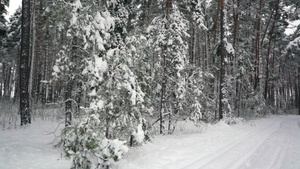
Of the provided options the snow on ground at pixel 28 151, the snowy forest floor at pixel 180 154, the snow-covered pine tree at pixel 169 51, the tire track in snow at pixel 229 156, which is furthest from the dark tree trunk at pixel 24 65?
the tire track in snow at pixel 229 156

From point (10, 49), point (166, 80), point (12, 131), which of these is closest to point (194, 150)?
point (166, 80)

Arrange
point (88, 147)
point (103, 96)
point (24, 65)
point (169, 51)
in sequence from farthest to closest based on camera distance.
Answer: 1. point (24, 65)
2. point (169, 51)
3. point (103, 96)
4. point (88, 147)

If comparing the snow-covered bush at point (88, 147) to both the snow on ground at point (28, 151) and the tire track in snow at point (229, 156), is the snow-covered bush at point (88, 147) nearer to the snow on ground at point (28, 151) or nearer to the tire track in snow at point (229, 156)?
the snow on ground at point (28, 151)

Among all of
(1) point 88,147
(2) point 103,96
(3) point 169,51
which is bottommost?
(1) point 88,147

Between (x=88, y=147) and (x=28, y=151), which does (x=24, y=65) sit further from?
(x=88, y=147)

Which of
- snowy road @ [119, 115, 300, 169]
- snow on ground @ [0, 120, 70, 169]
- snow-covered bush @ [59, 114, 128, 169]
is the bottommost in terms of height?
snowy road @ [119, 115, 300, 169]

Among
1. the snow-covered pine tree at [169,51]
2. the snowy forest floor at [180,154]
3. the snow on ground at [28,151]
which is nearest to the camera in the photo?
the snow on ground at [28,151]

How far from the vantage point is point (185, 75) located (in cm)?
1065

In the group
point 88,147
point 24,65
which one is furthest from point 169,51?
point 24,65

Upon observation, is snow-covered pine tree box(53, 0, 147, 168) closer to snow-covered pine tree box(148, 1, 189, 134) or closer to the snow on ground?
the snow on ground

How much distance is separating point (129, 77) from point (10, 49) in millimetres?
31224

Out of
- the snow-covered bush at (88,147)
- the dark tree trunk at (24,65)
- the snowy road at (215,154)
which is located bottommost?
the snowy road at (215,154)

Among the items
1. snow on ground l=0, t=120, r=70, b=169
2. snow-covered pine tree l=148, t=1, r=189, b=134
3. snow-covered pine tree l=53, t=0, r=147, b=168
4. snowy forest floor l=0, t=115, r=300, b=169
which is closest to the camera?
snow-covered pine tree l=53, t=0, r=147, b=168

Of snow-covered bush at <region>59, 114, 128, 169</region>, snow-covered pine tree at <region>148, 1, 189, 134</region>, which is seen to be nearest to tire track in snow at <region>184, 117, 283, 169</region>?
snow-covered bush at <region>59, 114, 128, 169</region>
